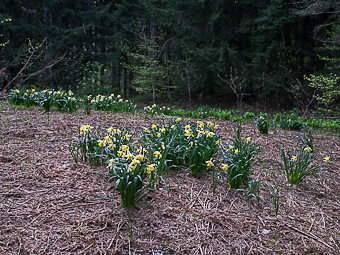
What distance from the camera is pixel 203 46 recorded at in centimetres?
1081

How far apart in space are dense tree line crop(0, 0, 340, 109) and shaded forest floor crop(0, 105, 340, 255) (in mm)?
5707

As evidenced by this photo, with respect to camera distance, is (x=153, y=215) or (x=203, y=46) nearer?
(x=153, y=215)

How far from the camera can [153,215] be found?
1.98 meters

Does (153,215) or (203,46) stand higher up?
(203,46)

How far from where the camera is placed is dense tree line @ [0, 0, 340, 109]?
9164 mm

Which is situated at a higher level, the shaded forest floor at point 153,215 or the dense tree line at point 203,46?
the dense tree line at point 203,46

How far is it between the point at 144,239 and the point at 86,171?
3.45 ft

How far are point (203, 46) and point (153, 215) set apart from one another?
32.3 ft

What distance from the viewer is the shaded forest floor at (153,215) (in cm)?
172

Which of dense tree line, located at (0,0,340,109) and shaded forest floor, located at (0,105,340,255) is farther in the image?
dense tree line, located at (0,0,340,109)

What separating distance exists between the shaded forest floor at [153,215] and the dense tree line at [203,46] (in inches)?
225

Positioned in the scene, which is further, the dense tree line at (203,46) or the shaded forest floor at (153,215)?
the dense tree line at (203,46)

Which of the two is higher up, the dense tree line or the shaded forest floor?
the dense tree line

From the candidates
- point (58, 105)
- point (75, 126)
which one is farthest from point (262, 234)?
point (58, 105)
